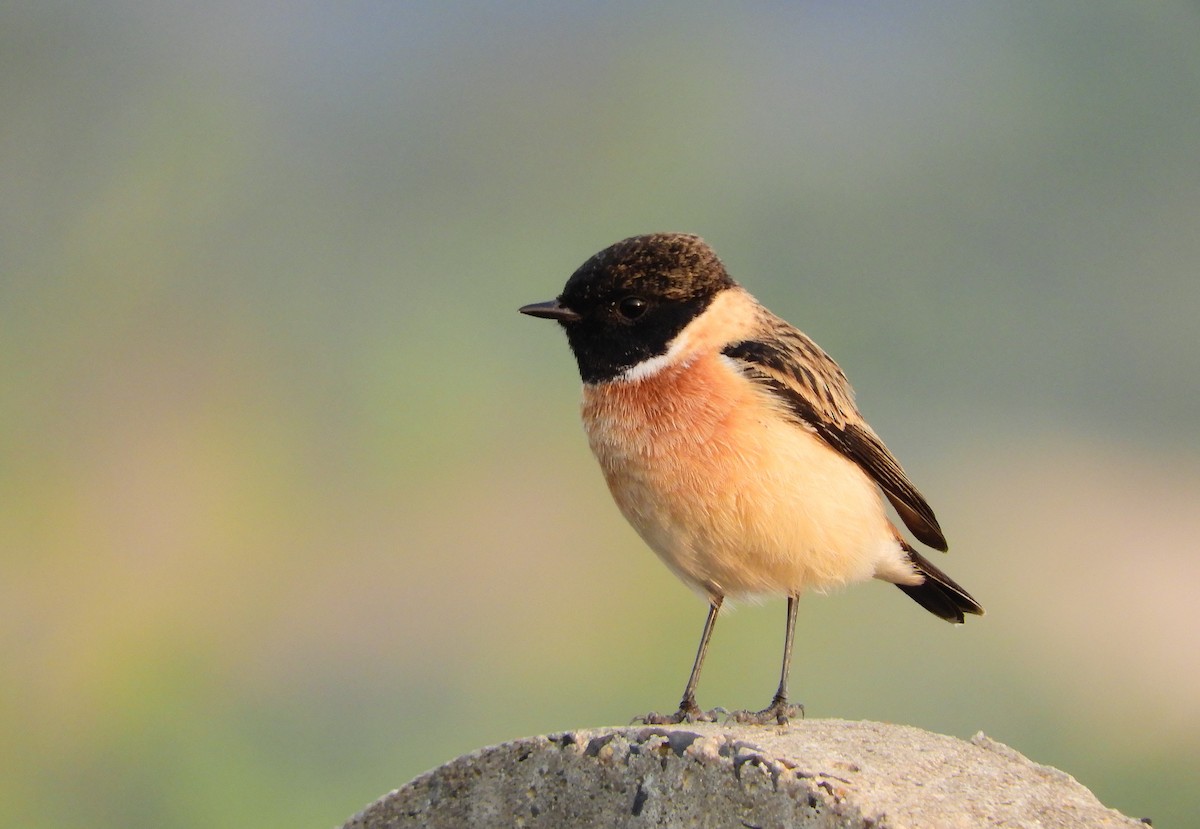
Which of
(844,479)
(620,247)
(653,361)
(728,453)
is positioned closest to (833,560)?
(844,479)

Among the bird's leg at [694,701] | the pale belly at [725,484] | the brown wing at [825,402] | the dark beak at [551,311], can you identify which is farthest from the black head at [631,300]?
the bird's leg at [694,701]

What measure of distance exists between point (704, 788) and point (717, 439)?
4.26 feet

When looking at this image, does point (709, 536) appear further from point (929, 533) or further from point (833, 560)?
point (929, 533)

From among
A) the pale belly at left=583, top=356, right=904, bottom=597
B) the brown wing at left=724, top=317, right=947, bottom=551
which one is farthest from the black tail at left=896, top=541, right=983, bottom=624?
the pale belly at left=583, top=356, right=904, bottom=597

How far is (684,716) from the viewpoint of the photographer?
4270 mm

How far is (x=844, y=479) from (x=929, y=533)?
609 mm

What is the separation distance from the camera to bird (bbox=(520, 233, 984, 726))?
4.12 m

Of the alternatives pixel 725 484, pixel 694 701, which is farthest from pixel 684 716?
pixel 725 484

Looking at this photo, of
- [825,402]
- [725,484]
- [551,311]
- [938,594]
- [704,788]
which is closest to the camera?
[704,788]

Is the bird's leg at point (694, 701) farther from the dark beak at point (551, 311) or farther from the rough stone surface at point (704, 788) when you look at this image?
the dark beak at point (551, 311)

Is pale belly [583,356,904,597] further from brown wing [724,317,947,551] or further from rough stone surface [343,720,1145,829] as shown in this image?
rough stone surface [343,720,1145,829]

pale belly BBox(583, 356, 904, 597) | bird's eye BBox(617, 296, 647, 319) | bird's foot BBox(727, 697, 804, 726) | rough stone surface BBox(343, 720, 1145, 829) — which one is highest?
bird's eye BBox(617, 296, 647, 319)

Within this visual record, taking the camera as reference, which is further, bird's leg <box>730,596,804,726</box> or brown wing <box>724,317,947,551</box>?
brown wing <box>724,317,947,551</box>

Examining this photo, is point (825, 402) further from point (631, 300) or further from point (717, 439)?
point (631, 300)
